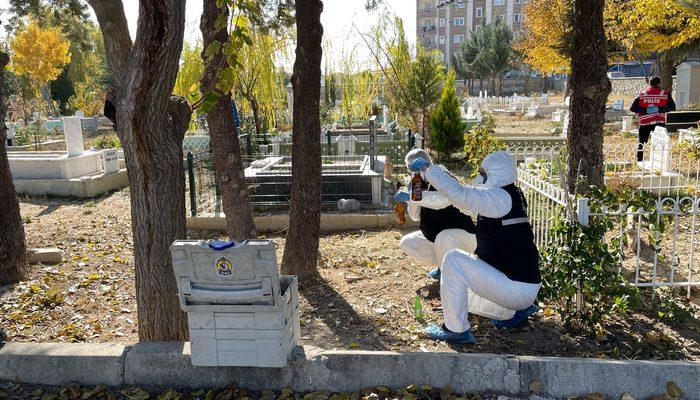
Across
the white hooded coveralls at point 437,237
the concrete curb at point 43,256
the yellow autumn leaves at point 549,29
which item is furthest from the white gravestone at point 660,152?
the yellow autumn leaves at point 549,29

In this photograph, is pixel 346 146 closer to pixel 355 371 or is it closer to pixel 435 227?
pixel 435 227

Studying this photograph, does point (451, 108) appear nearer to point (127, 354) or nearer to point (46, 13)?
point (46, 13)

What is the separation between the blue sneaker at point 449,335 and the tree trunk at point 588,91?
2.55 m

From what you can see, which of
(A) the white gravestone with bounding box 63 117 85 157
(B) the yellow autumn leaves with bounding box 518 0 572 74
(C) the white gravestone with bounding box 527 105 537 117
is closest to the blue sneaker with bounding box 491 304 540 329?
(A) the white gravestone with bounding box 63 117 85 157

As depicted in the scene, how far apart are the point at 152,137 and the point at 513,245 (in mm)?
2549

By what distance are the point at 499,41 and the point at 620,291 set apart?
55362mm

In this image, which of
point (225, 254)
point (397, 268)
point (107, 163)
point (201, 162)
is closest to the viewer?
point (225, 254)

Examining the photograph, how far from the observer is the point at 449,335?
4.49m

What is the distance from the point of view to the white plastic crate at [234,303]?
11.3 feet

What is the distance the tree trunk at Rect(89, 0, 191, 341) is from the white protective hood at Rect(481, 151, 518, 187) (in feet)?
7.07

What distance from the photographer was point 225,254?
11.2ft

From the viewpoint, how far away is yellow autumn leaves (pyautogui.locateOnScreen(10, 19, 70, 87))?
32500mm

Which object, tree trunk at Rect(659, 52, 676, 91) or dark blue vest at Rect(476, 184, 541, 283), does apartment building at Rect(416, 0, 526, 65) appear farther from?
dark blue vest at Rect(476, 184, 541, 283)

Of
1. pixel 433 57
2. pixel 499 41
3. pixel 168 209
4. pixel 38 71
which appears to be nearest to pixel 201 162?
pixel 168 209
